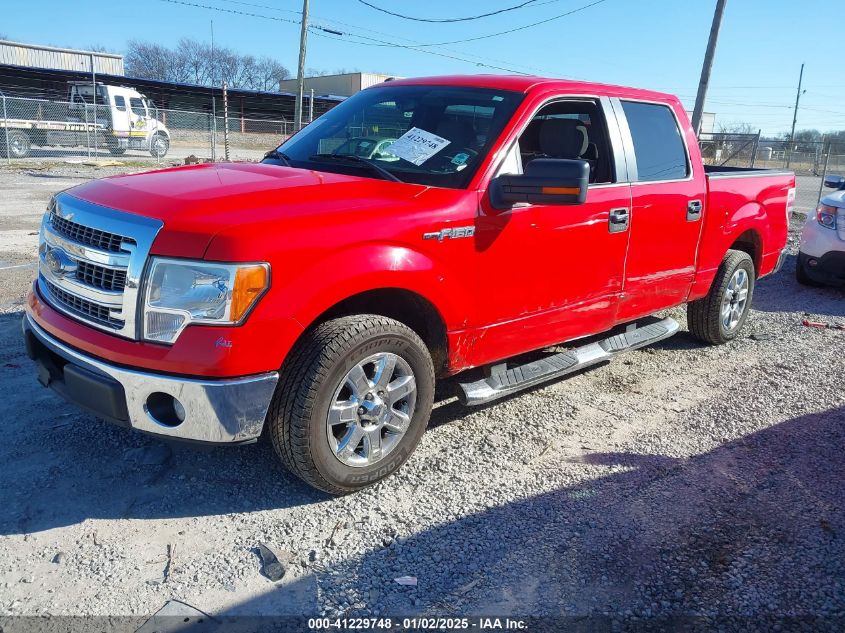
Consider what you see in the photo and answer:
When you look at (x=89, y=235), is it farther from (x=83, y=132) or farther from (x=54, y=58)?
(x=54, y=58)

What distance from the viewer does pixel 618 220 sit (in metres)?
4.38

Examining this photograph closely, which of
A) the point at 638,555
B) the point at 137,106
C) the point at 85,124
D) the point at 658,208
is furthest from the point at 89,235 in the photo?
the point at 137,106

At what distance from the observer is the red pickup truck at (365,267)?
2828mm

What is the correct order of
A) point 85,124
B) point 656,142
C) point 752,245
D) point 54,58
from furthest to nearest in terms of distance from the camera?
1. point 54,58
2. point 85,124
3. point 752,245
4. point 656,142

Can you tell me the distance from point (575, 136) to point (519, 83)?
0.54m

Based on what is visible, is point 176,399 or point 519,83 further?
point 519,83

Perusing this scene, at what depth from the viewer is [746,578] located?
9.42 ft

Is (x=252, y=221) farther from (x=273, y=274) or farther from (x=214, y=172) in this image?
(x=214, y=172)

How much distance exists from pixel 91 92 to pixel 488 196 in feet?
87.8

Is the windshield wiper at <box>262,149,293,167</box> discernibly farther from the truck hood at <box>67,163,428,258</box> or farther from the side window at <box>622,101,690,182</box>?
the side window at <box>622,101,690,182</box>

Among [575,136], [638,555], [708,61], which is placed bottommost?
[638,555]

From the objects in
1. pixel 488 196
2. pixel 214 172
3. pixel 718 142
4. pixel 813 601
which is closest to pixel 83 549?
pixel 214 172

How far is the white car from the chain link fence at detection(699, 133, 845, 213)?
9.03 meters

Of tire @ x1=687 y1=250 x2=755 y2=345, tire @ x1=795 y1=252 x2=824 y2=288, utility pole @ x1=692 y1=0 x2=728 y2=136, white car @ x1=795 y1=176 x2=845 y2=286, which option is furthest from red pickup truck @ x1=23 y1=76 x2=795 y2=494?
utility pole @ x1=692 y1=0 x2=728 y2=136
